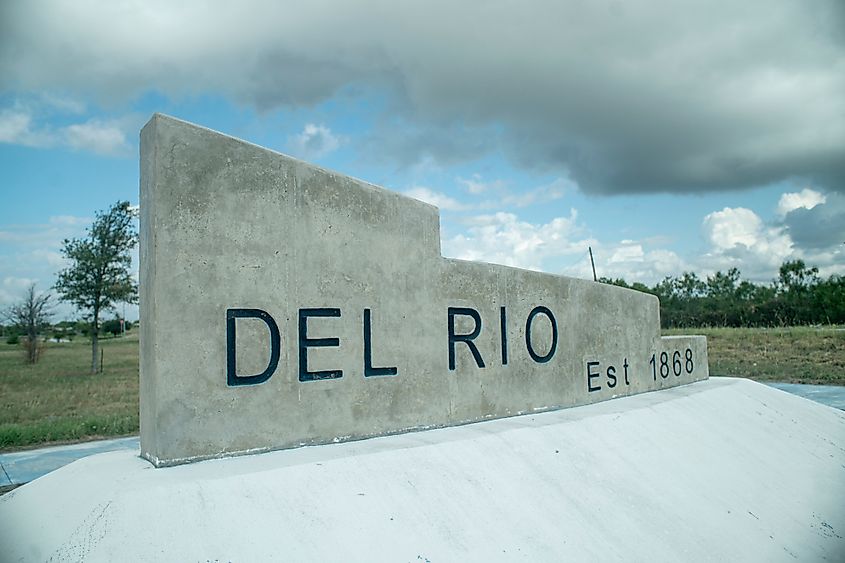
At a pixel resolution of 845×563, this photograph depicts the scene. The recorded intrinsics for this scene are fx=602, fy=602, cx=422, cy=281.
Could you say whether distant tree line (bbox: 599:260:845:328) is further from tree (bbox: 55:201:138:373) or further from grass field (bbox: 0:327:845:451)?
tree (bbox: 55:201:138:373)

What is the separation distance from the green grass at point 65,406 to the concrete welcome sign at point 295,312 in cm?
678

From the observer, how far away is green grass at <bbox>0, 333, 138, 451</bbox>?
31.0 feet

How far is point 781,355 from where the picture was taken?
21.4m

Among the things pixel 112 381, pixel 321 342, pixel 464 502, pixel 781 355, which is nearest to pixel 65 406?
pixel 112 381

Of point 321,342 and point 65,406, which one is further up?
point 321,342

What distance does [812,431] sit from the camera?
853 centimetres

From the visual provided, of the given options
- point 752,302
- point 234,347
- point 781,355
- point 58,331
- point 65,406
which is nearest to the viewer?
point 234,347

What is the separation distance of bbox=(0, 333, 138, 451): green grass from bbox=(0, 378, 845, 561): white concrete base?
6.22m

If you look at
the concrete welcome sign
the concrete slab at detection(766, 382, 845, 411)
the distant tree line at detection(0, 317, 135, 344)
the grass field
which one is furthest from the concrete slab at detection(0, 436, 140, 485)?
the distant tree line at detection(0, 317, 135, 344)

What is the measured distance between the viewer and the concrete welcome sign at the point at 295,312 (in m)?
3.82

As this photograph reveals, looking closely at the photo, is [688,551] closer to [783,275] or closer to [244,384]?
[244,384]

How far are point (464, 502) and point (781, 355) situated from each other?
842 inches

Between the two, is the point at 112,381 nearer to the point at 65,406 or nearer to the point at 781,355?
the point at 65,406

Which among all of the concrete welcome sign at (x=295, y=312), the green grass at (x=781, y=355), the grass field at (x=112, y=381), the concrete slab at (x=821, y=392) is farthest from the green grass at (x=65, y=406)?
the green grass at (x=781, y=355)
